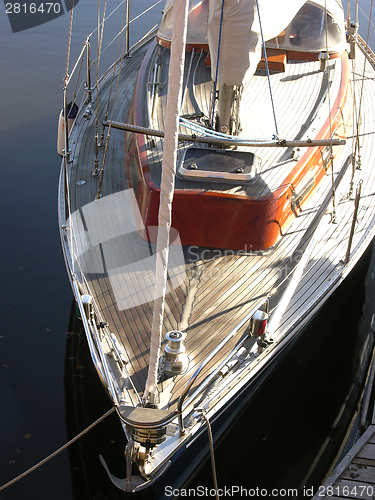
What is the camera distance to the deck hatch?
18.0ft

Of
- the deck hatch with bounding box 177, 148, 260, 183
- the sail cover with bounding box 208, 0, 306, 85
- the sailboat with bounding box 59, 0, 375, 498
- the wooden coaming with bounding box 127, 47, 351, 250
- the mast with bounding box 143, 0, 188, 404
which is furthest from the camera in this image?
the deck hatch with bounding box 177, 148, 260, 183

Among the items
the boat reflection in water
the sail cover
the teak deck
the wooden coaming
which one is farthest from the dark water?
the sail cover

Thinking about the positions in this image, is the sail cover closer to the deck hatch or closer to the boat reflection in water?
the deck hatch

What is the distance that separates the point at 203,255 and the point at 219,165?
3.31 ft

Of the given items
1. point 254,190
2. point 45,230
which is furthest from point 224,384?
point 45,230

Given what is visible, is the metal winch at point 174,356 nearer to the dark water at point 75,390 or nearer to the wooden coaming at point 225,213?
the dark water at point 75,390

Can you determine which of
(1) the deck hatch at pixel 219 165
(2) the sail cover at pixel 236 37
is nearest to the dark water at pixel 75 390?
(1) the deck hatch at pixel 219 165

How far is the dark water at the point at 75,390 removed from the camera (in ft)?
16.7

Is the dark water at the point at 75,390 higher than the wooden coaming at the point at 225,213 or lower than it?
lower

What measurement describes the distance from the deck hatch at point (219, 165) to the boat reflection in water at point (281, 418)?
2.19 metres

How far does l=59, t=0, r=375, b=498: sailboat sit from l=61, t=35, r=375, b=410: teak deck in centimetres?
2

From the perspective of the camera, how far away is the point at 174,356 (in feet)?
13.8

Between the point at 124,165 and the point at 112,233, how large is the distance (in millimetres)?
1412

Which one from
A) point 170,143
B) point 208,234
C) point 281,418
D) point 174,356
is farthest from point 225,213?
point 170,143
